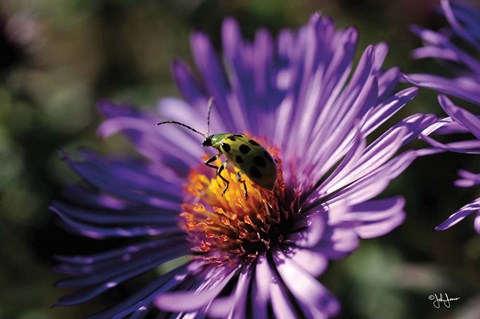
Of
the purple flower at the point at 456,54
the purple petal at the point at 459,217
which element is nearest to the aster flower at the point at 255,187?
the purple flower at the point at 456,54

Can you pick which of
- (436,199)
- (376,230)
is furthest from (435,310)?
(376,230)

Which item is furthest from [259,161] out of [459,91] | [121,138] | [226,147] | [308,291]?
[121,138]

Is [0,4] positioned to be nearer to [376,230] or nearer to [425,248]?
[425,248]

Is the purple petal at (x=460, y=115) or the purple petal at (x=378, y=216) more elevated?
the purple petal at (x=460, y=115)

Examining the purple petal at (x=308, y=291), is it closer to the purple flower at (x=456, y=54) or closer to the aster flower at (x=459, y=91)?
the aster flower at (x=459, y=91)
